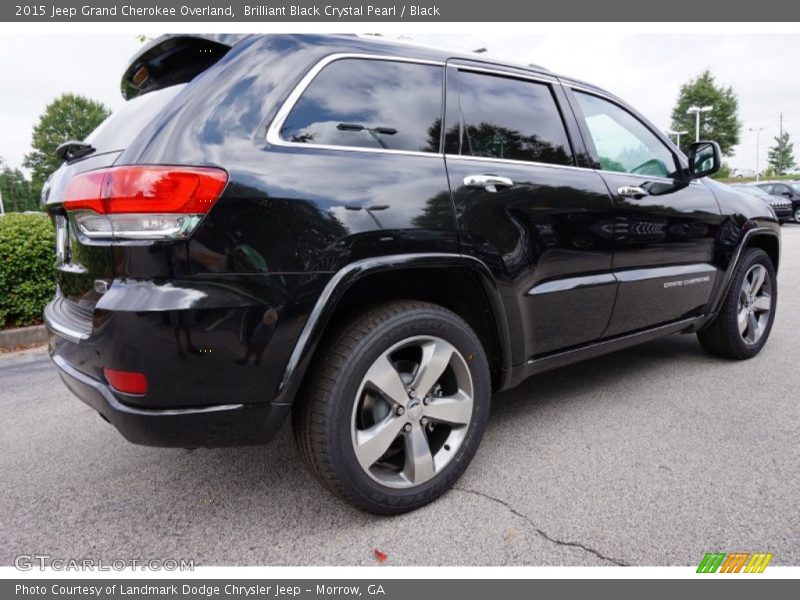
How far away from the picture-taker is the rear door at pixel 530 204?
2244mm

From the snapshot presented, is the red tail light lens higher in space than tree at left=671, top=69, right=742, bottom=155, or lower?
lower

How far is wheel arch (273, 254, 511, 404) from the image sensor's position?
1.81 meters

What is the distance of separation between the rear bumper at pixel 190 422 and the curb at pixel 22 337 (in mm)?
4297

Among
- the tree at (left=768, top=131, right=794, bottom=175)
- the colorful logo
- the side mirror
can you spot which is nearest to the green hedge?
the side mirror

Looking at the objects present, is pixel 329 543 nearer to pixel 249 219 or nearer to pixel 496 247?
Result: pixel 249 219

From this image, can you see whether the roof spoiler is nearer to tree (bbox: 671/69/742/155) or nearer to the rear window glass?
the rear window glass

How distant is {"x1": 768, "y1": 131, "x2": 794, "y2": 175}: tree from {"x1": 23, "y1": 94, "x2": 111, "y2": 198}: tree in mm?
92438

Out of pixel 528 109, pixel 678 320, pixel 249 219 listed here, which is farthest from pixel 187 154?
pixel 678 320

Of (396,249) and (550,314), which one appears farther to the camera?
(550,314)

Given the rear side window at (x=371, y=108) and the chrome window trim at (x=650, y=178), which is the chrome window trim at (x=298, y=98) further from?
the chrome window trim at (x=650, y=178)

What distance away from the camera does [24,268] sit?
207 inches

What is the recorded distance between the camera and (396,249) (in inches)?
77.5

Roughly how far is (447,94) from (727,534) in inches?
79.4

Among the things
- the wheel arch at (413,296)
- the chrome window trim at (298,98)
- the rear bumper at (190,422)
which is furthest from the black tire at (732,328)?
the rear bumper at (190,422)
